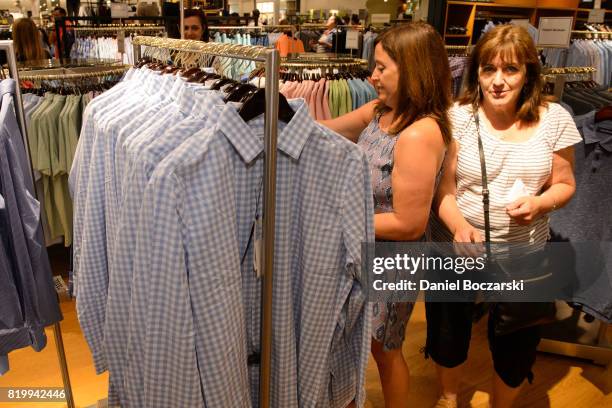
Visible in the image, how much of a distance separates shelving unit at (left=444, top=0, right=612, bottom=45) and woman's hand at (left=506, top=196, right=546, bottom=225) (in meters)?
4.63

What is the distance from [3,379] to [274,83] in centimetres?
231

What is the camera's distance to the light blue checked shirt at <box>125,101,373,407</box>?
106 cm

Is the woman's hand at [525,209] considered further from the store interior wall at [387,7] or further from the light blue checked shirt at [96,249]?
the store interior wall at [387,7]

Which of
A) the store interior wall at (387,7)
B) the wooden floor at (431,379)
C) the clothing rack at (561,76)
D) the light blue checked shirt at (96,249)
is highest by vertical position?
the store interior wall at (387,7)

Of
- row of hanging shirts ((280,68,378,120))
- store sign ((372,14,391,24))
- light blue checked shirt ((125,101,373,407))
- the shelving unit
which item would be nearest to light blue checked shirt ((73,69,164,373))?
light blue checked shirt ((125,101,373,407))

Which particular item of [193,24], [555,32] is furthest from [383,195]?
[193,24]

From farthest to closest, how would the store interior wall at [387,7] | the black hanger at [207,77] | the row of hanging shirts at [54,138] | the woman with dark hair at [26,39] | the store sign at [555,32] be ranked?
1. the store interior wall at [387,7]
2. the woman with dark hair at [26,39]
3. the row of hanging shirts at [54,138]
4. the store sign at [555,32]
5. the black hanger at [207,77]

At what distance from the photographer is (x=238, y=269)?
1146mm

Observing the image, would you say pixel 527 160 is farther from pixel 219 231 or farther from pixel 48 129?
pixel 48 129

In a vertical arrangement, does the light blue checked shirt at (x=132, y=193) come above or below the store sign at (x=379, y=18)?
below

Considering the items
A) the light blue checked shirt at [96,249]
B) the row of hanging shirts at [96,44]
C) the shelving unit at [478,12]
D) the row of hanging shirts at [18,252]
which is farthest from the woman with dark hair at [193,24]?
the shelving unit at [478,12]

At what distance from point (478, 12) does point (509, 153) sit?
518 cm

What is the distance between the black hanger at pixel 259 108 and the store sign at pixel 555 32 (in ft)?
6.88

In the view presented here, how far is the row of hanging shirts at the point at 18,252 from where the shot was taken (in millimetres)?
1432
